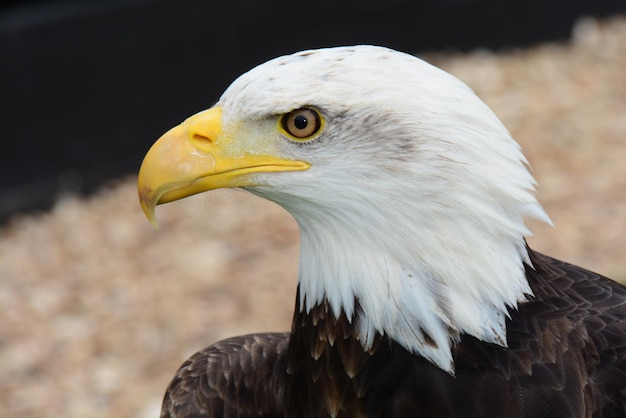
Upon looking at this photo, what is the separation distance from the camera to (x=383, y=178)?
7.66 ft

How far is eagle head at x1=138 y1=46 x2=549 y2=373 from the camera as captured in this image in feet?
7.55

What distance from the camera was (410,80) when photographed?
Result: 2318mm

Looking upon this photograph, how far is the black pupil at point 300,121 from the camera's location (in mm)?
2348

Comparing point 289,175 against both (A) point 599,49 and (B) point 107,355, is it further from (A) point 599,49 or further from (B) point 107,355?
(A) point 599,49

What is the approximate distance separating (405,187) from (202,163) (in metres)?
0.53

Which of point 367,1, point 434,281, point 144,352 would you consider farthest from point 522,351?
point 367,1

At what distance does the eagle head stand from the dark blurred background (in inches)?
184

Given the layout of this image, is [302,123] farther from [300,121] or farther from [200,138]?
[200,138]

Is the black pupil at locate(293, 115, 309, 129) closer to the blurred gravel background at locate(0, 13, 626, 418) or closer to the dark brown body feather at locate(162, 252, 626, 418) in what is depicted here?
the dark brown body feather at locate(162, 252, 626, 418)

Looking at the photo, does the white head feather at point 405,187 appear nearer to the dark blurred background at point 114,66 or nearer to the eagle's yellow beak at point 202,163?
the eagle's yellow beak at point 202,163

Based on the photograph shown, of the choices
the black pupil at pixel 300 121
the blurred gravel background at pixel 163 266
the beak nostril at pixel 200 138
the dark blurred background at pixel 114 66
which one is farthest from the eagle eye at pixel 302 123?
the dark blurred background at pixel 114 66

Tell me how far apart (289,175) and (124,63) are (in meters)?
4.86

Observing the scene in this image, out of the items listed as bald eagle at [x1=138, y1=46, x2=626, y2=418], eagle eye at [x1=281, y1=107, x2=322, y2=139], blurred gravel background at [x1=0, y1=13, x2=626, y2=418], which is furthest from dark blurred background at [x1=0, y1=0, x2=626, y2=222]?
eagle eye at [x1=281, y1=107, x2=322, y2=139]

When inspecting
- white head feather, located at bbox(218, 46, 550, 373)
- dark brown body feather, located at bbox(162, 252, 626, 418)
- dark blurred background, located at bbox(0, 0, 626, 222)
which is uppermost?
dark blurred background, located at bbox(0, 0, 626, 222)
